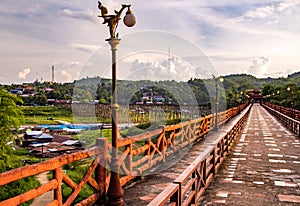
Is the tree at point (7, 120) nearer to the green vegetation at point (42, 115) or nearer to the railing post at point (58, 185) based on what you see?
the railing post at point (58, 185)

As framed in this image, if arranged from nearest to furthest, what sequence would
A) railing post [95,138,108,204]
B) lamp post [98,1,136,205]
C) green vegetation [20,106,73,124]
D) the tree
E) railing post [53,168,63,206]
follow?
railing post [53,168,63,206] < lamp post [98,1,136,205] < railing post [95,138,108,204] < the tree < green vegetation [20,106,73,124]

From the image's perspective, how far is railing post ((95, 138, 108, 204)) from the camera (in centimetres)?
489

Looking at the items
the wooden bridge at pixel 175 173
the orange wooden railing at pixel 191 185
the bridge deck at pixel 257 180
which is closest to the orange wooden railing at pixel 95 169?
the wooden bridge at pixel 175 173

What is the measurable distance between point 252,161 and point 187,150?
7.02 feet

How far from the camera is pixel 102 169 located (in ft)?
16.1

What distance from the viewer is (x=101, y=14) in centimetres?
473

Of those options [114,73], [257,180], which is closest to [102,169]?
[114,73]

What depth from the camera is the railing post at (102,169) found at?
489cm

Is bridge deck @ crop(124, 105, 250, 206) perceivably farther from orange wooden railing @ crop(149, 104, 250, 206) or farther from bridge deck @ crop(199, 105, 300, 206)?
bridge deck @ crop(199, 105, 300, 206)

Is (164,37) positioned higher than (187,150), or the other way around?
(164,37)

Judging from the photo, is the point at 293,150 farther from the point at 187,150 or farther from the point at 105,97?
the point at 105,97

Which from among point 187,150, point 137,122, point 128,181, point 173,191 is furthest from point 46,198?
point 173,191

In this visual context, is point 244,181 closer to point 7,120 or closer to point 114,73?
point 114,73

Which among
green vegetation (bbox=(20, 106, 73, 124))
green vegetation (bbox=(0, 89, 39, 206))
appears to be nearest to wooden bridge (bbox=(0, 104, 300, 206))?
green vegetation (bbox=(0, 89, 39, 206))
